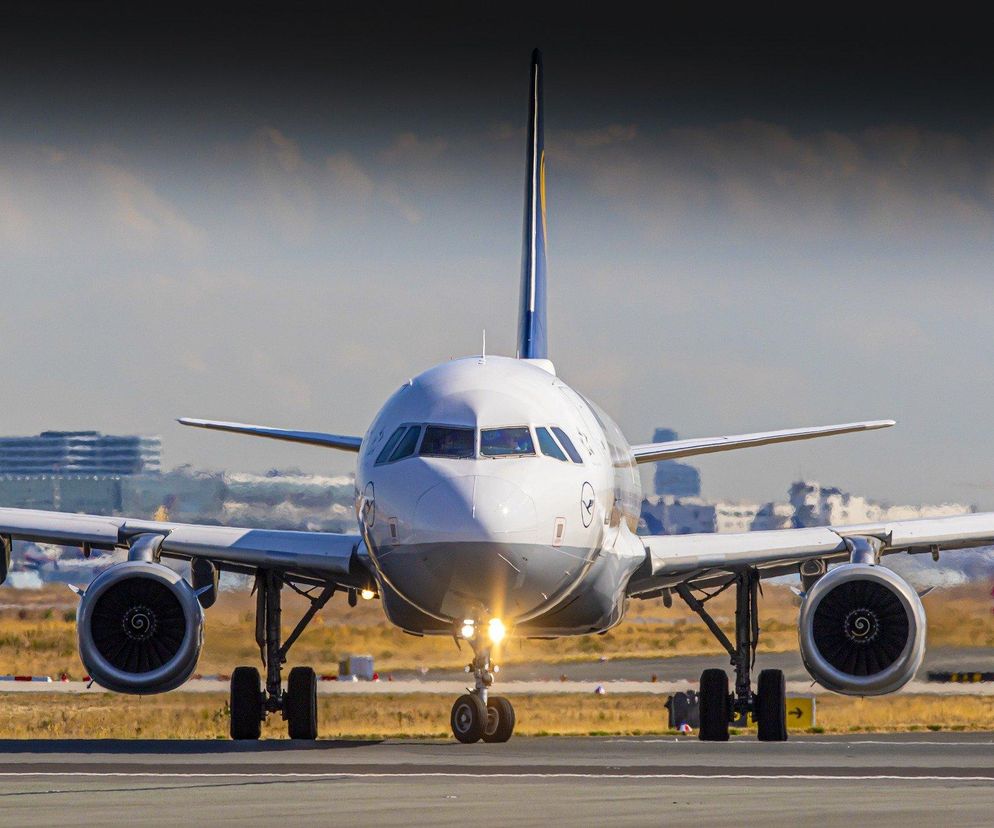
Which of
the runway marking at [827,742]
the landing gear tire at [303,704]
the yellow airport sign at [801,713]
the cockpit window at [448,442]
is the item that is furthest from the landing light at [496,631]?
the yellow airport sign at [801,713]

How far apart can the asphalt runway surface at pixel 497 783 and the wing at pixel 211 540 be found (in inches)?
99.3

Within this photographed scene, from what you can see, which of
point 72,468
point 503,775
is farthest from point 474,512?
point 72,468

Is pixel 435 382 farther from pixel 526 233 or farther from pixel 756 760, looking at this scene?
pixel 526 233

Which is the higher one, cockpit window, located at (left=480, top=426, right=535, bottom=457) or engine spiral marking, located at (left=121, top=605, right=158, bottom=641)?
cockpit window, located at (left=480, top=426, right=535, bottom=457)

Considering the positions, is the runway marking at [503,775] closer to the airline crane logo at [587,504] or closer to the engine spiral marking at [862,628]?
the airline crane logo at [587,504]

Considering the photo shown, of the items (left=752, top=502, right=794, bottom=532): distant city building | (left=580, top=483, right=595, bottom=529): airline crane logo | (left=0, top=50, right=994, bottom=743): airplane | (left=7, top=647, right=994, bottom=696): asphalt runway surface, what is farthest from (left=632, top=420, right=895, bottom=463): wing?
(left=752, top=502, right=794, bottom=532): distant city building

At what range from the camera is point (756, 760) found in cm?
2206

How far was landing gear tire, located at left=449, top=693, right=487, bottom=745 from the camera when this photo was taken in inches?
995

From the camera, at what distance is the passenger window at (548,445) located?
75.6 ft

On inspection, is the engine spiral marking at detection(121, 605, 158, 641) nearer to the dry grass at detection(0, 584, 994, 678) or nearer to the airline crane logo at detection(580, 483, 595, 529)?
the airline crane logo at detection(580, 483, 595, 529)

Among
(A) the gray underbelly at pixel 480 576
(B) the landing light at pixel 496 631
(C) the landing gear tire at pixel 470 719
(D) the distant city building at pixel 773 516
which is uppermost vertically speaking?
(D) the distant city building at pixel 773 516

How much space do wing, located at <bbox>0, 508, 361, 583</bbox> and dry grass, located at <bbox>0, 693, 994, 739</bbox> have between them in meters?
3.63

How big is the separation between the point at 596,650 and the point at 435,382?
1415 inches

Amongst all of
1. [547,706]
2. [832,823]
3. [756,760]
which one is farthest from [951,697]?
[832,823]
